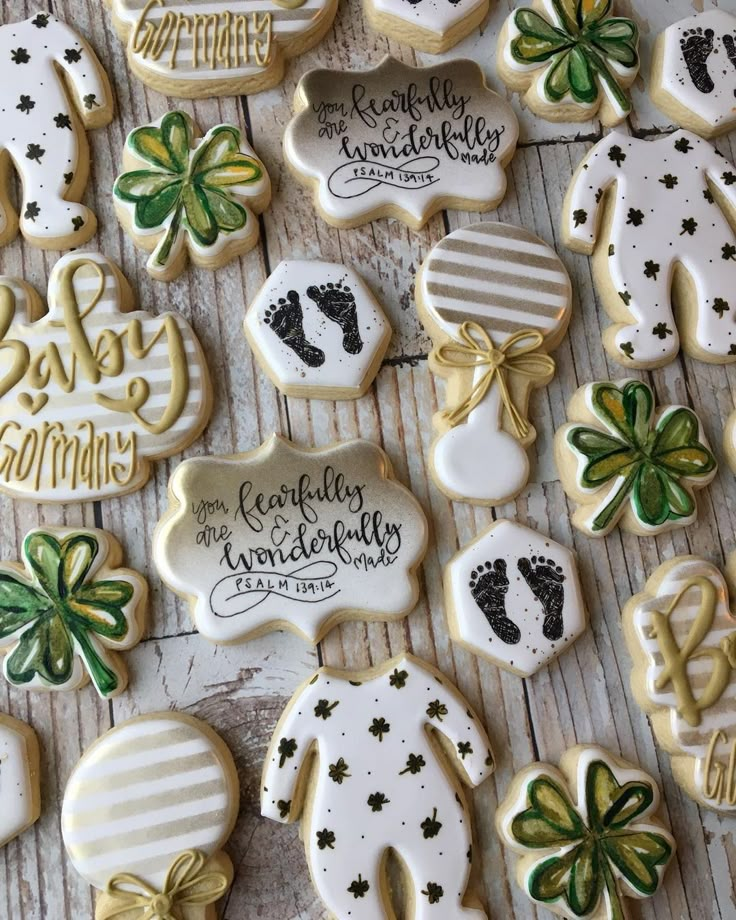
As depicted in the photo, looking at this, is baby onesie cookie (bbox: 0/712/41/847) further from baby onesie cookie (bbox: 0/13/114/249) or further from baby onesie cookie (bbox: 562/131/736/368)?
baby onesie cookie (bbox: 562/131/736/368)

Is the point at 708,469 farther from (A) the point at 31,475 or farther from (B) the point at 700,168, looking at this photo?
(A) the point at 31,475

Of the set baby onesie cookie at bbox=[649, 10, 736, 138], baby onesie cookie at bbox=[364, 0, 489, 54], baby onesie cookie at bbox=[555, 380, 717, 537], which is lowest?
baby onesie cookie at bbox=[555, 380, 717, 537]

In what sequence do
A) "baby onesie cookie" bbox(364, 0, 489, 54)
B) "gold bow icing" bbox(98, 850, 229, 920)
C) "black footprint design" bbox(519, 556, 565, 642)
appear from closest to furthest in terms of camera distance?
"gold bow icing" bbox(98, 850, 229, 920) → "black footprint design" bbox(519, 556, 565, 642) → "baby onesie cookie" bbox(364, 0, 489, 54)

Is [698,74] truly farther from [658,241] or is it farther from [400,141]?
[400,141]

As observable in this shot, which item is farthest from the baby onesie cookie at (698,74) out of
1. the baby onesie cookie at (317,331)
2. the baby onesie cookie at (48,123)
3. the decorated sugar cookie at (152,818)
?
the decorated sugar cookie at (152,818)

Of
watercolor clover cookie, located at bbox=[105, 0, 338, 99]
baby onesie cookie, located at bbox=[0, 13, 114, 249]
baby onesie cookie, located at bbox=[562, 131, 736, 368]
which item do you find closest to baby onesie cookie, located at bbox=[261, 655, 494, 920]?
baby onesie cookie, located at bbox=[562, 131, 736, 368]

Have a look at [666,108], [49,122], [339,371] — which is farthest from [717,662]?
[49,122]

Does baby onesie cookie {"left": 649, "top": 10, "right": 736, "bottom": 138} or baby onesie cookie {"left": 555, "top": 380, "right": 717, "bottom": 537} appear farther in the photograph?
baby onesie cookie {"left": 649, "top": 10, "right": 736, "bottom": 138}
